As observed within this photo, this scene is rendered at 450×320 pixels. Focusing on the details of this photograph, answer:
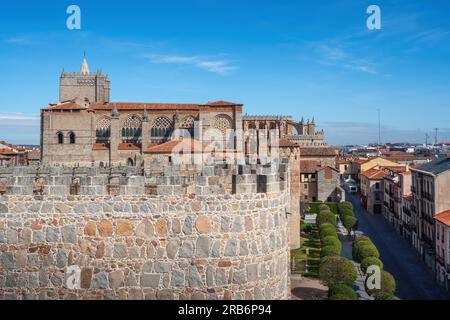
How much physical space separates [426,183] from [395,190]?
1437 cm

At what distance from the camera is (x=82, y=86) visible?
249 ft

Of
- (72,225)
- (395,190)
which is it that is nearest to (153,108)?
(395,190)

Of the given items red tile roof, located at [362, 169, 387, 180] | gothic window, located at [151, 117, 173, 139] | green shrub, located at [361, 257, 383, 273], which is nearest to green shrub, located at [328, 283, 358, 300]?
green shrub, located at [361, 257, 383, 273]

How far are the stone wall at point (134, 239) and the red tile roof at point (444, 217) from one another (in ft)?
93.9

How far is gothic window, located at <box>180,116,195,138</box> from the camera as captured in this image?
58.5 m

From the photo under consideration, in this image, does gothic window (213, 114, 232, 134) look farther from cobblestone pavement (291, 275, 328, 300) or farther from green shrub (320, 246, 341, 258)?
cobblestone pavement (291, 275, 328, 300)

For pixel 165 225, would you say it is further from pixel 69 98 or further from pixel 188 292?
pixel 69 98

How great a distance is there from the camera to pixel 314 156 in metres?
71.4

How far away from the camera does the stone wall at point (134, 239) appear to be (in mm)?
7676

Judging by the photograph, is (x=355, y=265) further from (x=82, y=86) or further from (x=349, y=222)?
(x=82, y=86)

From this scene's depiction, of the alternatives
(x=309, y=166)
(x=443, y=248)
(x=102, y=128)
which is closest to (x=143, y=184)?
(x=443, y=248)

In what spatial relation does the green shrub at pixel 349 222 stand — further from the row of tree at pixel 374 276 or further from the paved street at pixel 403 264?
the row of tree at pixel 374 276

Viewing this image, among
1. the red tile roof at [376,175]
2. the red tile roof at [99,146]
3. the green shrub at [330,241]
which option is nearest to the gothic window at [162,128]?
the red tile roof at [99,146]

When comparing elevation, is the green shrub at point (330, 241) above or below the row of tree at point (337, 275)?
above
